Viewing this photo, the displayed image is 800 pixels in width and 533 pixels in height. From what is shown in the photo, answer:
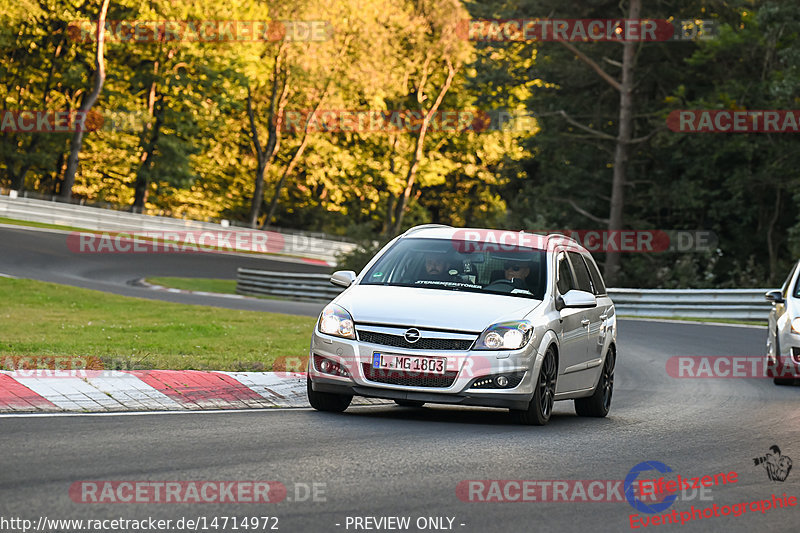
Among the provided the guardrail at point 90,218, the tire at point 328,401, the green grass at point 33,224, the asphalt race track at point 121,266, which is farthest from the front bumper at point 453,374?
the green grass at point 33,224

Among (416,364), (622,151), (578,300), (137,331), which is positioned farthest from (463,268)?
(622,151)

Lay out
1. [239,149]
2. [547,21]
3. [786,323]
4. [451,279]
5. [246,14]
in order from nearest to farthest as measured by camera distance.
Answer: [451,279], [786,323], [547,21], [246,14], [239,149]

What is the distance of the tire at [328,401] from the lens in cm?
1076

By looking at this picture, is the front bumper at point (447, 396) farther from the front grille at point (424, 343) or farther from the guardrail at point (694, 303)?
the guardrail at point (694, 303)

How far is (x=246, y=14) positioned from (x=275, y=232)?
13431mm

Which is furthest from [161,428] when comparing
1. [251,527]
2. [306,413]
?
[251,527]

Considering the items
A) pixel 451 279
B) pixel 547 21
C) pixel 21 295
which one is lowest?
pixel 21 295

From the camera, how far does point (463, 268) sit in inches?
451

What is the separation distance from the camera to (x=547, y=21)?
4281cm

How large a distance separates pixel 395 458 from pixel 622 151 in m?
33.5

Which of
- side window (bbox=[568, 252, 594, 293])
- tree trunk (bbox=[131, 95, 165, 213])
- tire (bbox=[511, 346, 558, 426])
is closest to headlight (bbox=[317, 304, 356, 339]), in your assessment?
tire (bbox=[511, 346, 558, 426])

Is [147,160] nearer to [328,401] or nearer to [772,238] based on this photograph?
[772,238]

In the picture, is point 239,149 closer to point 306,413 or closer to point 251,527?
point 306,413

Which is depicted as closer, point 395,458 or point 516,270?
point 395,458
